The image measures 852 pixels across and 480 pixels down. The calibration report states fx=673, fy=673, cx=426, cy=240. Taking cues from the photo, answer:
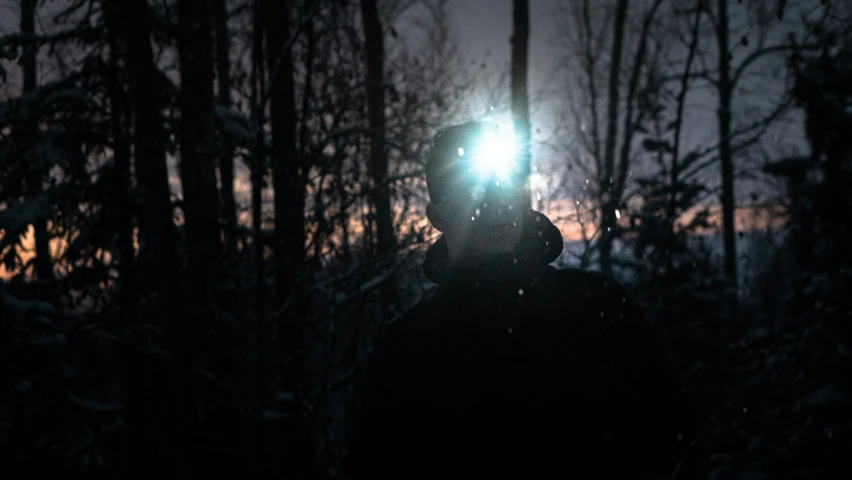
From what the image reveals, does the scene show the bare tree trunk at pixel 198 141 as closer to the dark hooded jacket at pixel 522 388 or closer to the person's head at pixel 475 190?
the person's head at pixel 475 190

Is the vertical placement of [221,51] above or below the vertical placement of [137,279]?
above

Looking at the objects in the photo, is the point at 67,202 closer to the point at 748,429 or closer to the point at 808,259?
the point at 748,429

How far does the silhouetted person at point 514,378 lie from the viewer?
1.97 meters

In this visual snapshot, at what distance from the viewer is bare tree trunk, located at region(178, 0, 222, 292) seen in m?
7.75

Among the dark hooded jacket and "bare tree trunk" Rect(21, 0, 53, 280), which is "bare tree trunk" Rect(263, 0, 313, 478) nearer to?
"bare tree trunk" Rect(21, 0, 53, 280)

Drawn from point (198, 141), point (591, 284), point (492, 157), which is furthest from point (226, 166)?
point (591, 284)

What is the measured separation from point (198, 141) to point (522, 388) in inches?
266

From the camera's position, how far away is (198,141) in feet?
25.8

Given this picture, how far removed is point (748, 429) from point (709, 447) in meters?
0.89

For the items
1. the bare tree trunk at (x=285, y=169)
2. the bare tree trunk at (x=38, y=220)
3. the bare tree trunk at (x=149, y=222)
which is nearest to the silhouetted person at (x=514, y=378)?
the bare tree trunk at (x=285, y=169)

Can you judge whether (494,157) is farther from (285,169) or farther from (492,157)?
(285,169)

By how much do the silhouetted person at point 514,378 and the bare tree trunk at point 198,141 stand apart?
6.08 metres

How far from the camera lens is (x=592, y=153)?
84.4 feet

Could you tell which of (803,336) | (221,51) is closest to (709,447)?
(803,336)
